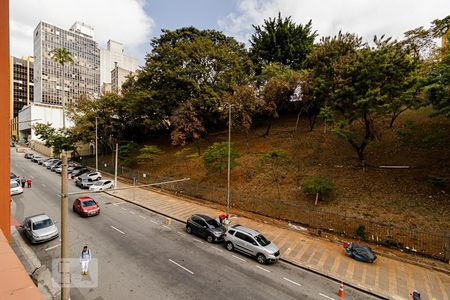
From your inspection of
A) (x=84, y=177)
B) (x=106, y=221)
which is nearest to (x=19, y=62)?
(x=84, y=177)

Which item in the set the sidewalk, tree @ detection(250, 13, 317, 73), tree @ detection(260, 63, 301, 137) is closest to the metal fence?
the sidewalk

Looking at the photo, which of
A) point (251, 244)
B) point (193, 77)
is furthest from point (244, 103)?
point (251, 244)

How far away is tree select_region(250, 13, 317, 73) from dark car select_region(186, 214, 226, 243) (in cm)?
3613

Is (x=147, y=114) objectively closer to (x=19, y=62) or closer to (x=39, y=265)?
(x=39, y=265)

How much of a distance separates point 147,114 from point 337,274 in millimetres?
38163

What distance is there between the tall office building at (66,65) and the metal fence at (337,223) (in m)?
70.8

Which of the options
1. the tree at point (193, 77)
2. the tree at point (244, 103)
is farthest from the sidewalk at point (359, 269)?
the tree at point (193, 77)

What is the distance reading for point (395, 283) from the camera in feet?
41.1

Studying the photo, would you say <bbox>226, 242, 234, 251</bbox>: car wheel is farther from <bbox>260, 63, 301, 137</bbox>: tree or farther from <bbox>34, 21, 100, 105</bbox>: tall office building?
<bbox>34, 21, 100, 105</bbox>: tall office building

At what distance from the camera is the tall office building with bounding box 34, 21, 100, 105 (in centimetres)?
8244

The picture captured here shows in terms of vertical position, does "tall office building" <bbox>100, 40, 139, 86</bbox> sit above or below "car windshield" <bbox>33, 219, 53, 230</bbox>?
above

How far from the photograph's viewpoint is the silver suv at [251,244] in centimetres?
1408

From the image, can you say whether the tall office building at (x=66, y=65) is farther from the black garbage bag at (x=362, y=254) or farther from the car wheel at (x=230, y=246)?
the black garbage bag at (x=362, y=254)

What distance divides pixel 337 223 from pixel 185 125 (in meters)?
24.5
